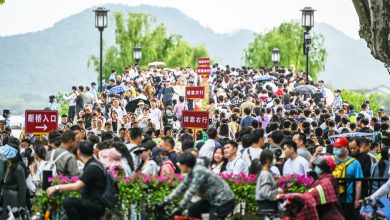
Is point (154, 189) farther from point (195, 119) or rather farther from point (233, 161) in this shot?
point (195, 119)

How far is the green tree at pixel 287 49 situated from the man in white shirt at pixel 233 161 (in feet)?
291

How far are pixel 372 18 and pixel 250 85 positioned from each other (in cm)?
2992

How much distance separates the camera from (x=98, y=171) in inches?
736

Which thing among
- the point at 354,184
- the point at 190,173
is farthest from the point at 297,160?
the point at 190,173

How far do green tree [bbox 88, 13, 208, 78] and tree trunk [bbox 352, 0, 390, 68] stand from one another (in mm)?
94118

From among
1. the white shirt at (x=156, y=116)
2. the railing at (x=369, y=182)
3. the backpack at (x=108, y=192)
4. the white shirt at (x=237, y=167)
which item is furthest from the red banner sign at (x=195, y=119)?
the backpack at (x=108, y=192)

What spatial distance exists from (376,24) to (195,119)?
7096 millimetres

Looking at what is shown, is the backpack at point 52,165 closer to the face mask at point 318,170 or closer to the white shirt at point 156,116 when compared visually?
the face mask at point 318,170

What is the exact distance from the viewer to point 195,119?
30.4 metres

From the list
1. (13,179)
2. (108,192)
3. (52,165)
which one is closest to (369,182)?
(108,192)

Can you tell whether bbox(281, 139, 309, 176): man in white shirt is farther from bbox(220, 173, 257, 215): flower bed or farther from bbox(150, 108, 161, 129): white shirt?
bbox(150, 108, 161, 129): white shirt

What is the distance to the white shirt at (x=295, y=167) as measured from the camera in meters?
21.6

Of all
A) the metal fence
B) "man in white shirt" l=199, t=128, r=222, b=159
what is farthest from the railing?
"man in white shirt" l=199, t=128, r=222, b=159

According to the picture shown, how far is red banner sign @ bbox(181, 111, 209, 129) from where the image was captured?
30297mm
